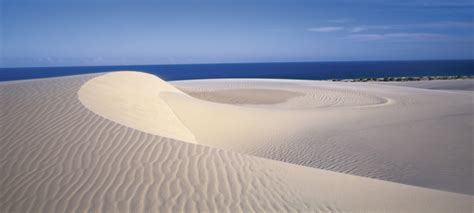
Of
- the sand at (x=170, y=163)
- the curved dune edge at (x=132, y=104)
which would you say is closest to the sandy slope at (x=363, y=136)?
the sand at (x=170, y=163)

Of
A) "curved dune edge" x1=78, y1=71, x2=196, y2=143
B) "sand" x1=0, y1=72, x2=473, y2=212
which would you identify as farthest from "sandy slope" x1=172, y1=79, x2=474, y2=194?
"curved dune edge" x1=78, y1=71, x2=196, y2=143

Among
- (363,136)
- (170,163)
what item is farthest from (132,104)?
(363,136)

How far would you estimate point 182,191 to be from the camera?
4.99 meters

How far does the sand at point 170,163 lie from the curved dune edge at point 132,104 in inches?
2.9

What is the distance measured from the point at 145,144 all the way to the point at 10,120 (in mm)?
3354

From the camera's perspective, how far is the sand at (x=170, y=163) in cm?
482

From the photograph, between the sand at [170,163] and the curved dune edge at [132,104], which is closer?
the sand at [170,163]

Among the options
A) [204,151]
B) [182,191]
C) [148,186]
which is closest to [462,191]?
[204,151]

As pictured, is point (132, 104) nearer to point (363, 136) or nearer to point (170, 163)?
point (170, 163)

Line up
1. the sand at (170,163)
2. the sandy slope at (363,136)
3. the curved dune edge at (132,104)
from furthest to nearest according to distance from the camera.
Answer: the curved dune edge at (132,104) < the sandy slope at (363,136) < the sand at (170,163)

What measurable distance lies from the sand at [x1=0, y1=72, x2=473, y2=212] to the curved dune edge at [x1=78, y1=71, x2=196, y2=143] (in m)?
0.07

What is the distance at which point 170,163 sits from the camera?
230 inches

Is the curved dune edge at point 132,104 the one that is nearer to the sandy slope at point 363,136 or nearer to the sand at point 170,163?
the sand at point 170,163

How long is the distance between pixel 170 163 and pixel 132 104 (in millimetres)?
5758
